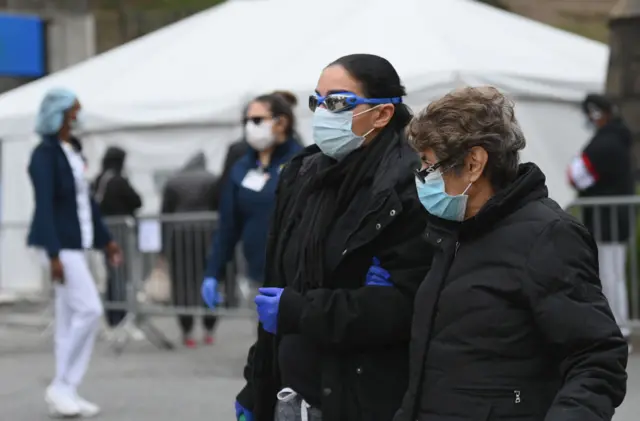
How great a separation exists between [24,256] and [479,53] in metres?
5.78

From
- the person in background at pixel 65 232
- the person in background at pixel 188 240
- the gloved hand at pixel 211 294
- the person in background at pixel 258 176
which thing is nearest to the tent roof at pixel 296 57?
the person in background at pixel 188 240

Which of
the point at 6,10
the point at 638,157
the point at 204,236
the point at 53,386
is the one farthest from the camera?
the point at 6,10

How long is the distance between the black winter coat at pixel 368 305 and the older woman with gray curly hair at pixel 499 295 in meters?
0.42

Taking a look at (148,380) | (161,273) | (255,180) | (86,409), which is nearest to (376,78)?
(255,180)

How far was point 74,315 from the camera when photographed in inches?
288

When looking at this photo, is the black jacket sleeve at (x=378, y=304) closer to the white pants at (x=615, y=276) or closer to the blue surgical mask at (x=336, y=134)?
the blue surgical mask at (x=336, y=134)

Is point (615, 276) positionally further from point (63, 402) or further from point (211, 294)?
point (211, 294)

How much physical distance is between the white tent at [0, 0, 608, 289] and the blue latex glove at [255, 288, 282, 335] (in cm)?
705

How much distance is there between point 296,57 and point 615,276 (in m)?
4.13

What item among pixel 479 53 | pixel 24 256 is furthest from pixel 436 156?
pixel 24 256

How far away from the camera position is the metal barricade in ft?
30.1

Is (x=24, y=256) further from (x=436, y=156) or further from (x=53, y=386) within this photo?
(x=436, y=156)

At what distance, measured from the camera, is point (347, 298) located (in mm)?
3547

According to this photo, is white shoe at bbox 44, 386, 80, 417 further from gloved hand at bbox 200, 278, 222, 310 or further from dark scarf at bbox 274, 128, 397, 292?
dark scarf at bbox 274, 128, 397, 292
